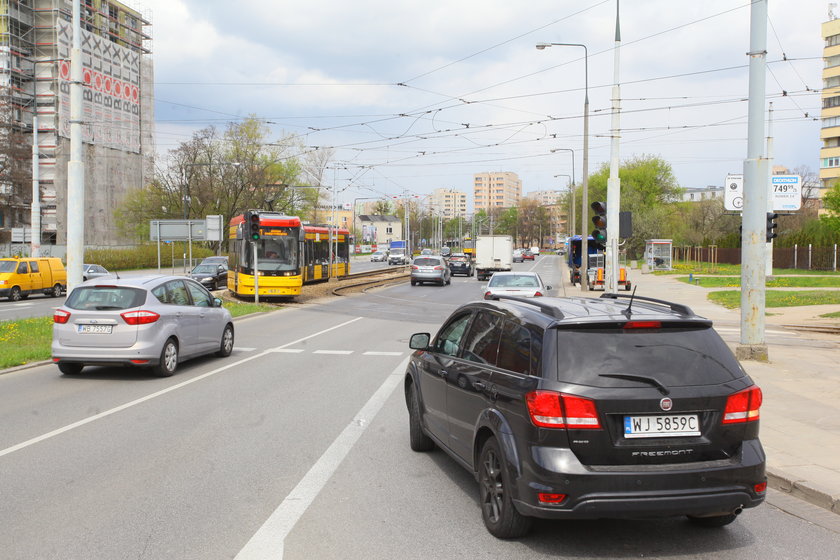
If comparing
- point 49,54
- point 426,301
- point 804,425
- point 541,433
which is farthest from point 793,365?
point 49,54

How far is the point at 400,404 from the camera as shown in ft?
30.0

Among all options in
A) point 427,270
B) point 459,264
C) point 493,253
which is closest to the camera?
point 427,270

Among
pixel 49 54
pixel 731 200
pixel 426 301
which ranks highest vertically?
pixel 49 54

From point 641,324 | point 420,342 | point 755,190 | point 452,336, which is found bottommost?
point 420,342

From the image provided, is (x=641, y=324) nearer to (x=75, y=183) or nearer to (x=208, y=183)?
(x=75, y=183)

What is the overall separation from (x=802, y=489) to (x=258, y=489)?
4061mm

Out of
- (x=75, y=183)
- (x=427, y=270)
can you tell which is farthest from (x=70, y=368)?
(x=427, y=270)

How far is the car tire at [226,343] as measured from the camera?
530 inches

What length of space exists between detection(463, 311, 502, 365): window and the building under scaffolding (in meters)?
63.7

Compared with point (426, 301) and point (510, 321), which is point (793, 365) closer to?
point (510, 321)

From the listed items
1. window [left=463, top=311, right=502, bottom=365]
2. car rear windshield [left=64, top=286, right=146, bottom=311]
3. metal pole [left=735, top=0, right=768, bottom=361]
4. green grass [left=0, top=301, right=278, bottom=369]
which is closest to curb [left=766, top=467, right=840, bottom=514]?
window [left=463, top=311, right=502, bottom=365]

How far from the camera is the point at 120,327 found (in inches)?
424

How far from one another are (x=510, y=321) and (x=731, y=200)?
123 feet

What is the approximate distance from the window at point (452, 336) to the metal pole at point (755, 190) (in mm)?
7358
